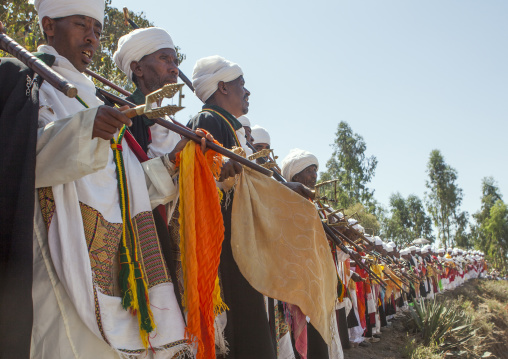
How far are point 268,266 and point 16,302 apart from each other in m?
1.71

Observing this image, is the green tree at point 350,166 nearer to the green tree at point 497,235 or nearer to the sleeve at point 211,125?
the green tree at point 497,235

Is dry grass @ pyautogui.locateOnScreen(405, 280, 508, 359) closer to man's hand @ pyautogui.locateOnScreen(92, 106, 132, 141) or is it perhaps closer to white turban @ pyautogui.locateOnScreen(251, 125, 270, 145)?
white turban @ pyautogui.locateOnScreen(251, 125, 270, 145)

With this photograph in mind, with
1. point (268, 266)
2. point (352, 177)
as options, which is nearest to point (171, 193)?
point (268, 266)

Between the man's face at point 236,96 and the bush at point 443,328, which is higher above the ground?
the man's face at point 236,96

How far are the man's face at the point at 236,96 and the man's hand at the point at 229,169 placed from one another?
3.79ft

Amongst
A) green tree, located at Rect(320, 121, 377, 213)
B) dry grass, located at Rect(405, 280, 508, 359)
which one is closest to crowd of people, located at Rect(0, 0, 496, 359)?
dry grass, located at Rect(405, 280, 508, 359)

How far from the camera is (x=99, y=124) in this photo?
1952 millimetres

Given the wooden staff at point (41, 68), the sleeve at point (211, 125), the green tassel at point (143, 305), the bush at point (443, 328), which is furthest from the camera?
the bush at point (443, 328)

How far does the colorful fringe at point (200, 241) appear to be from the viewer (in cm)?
247

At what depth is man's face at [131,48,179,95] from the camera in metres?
3.37

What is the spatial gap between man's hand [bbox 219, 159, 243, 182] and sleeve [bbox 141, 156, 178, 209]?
33 centimetres

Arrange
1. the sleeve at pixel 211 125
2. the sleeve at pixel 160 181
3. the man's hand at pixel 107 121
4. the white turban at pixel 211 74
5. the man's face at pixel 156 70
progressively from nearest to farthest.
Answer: the man's hand at pixel 107 121 → the sleeve at pixel 160 181 → the man's face at pixel 156 70 → the sleeve at pixel 211 125 → the white turban at pixel 211 74

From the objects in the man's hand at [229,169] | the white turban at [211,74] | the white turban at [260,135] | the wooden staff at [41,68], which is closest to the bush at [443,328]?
the white turban at [260,135]

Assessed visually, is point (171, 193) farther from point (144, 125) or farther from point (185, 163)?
point (144, 125)
